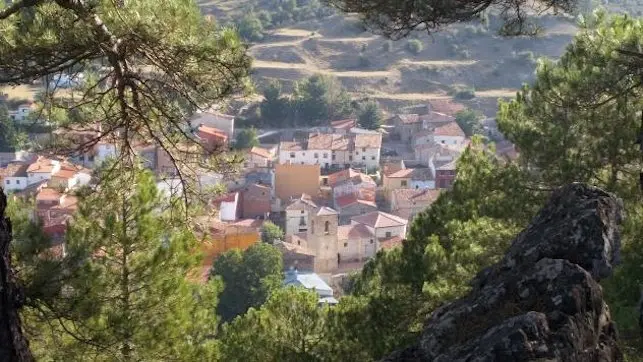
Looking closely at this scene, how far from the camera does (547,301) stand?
3373 millimetres

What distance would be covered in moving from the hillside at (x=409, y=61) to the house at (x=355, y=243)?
2297 centimetres

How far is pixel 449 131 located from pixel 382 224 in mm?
14583

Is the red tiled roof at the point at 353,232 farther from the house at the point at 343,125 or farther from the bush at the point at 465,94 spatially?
the bush at the point at 465,94

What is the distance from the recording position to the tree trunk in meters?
3.73

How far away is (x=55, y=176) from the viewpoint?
36.7 m

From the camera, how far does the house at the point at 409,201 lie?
36.8 metres

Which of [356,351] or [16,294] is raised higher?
[16,294]

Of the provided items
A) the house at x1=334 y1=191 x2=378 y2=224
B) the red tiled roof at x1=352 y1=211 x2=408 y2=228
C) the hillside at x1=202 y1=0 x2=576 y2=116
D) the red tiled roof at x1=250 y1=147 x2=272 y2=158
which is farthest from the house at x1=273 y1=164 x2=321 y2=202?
the hillside at x1=202 y1=0 x2=576 y2=116

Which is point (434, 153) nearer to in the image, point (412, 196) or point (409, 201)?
point (412, 196)

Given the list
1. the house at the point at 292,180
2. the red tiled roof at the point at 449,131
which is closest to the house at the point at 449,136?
the red tiled roof at the point at 449,131

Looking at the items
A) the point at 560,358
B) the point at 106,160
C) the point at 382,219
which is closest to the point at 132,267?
the point at 106,160

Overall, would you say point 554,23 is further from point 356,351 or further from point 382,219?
point 356,351

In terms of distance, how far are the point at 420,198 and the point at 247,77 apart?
3221cm

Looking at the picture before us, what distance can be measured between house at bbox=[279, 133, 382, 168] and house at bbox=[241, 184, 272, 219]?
222 inches
